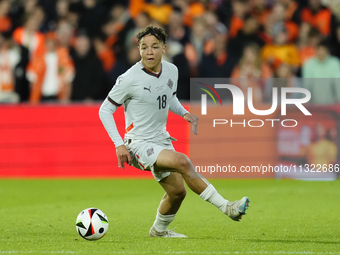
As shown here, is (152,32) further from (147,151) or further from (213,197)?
(213,197)

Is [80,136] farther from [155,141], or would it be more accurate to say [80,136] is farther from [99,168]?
[155,141]

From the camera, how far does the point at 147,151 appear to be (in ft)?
20.0

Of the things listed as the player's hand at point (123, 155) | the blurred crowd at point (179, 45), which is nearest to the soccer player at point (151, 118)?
the player's hand at point (123, 155)

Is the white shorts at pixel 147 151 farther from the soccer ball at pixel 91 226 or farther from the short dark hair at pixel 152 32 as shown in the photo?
the short dark hair at pixel 152 32

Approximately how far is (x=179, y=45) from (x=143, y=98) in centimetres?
721

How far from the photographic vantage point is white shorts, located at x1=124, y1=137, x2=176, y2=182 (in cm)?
606

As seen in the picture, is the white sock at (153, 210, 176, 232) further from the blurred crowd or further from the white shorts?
the blurred crowd

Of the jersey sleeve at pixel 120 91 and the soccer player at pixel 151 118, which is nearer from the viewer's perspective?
the soccer player at pixel 151 118

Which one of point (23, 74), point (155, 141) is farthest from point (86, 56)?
point (155, 141)

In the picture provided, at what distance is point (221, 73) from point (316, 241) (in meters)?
7.16

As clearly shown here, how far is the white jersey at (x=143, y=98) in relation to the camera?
6145mm

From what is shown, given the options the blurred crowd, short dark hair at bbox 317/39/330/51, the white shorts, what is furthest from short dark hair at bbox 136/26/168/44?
short dark hair at bbox 317/39/330/51

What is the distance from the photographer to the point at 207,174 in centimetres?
1274

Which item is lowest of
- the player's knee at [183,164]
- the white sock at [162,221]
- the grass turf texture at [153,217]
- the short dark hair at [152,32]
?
the grass turf texture at [153,217]
